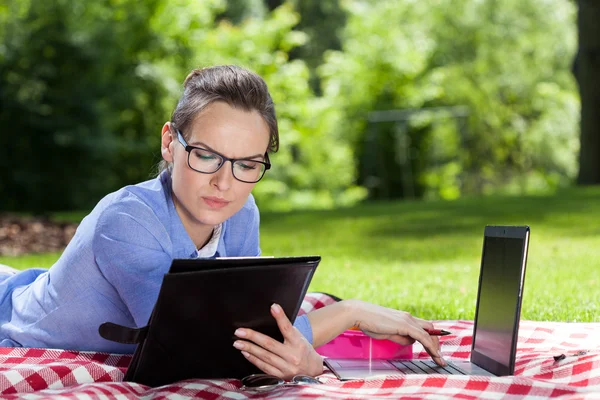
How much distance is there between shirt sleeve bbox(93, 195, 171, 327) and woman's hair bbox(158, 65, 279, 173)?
33 cm

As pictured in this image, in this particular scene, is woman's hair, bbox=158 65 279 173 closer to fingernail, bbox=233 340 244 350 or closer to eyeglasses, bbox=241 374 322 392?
fingernail, bbox=233 340 244 350

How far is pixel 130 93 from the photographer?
15141 mm

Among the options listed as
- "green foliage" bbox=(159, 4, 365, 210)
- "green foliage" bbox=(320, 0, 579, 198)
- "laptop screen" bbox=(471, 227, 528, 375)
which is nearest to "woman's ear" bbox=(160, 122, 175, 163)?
"laptop screen" bbox=(471, 227, 528, 375)

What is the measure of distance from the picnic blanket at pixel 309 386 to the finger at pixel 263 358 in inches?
3.7

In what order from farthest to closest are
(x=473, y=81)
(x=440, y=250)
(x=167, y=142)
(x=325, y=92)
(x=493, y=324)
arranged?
(x=473, y=81) → (x=325, y=92) → (x=440, y=250) → (x=167, y=142) → (x=493, y=324)

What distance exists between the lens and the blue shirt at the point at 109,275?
2674 millimetres

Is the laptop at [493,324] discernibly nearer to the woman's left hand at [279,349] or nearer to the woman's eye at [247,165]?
the woman's left hand at [279,349]

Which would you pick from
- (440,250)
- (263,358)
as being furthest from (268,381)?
(440,250)

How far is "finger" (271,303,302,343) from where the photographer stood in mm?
2512

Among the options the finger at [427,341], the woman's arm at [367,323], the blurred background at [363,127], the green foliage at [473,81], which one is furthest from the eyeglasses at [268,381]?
the green foliage at [473,81]

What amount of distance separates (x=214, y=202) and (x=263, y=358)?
56 centimetres

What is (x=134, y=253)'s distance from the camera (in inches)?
105

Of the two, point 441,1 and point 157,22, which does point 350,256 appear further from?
point 441,1

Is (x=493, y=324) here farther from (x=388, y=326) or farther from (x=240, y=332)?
(x=240, y=332)
